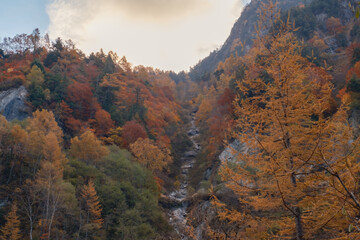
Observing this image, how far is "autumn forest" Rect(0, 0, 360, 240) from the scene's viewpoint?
182 inches

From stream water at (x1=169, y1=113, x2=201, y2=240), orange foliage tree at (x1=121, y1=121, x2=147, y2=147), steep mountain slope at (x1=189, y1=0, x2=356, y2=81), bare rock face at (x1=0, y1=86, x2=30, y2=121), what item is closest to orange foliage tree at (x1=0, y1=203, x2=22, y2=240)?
stream water at (x1=169, y1=113, x2=201, y2=240)

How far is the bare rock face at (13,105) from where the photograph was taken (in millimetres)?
27391

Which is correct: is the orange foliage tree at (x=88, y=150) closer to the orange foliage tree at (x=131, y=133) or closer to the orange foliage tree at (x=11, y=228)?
the orange foliage tree at (x=131, y=133)

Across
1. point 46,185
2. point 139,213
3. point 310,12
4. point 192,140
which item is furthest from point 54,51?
point 310,12

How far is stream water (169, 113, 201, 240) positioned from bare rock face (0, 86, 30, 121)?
21474 millimetres

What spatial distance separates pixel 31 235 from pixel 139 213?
26.2 ft

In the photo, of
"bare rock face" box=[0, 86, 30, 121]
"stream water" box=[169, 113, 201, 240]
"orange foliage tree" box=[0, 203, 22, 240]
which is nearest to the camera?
"orange foliage tree" box=[0, 203, 22, 240]

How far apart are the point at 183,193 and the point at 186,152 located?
12.1 metres

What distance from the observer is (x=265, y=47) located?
628 centimetres

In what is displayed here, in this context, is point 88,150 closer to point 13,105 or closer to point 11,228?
point 11,228

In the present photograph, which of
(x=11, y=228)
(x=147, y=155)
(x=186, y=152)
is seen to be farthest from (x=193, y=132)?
(x=11, y=228)

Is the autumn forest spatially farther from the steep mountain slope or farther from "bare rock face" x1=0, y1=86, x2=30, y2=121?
the steep mountain slope

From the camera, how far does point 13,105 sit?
27719mm

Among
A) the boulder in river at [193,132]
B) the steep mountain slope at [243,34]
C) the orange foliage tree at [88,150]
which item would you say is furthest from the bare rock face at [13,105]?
the steep mountain slope at [243,34]
